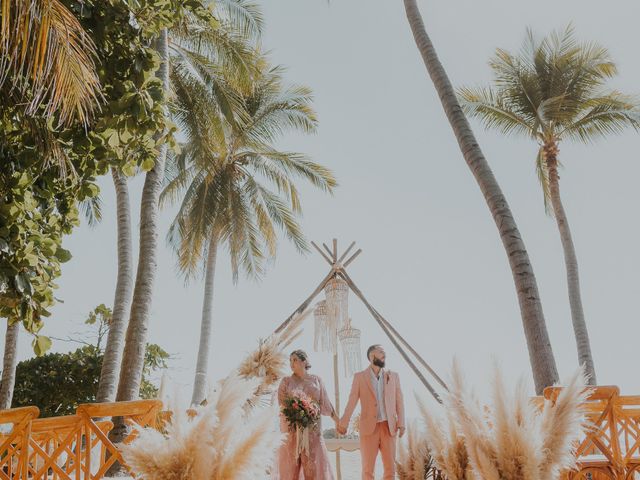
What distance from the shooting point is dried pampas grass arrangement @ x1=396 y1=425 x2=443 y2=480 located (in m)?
1.79

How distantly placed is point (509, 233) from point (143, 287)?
13.8 feet

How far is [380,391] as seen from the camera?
6.20m

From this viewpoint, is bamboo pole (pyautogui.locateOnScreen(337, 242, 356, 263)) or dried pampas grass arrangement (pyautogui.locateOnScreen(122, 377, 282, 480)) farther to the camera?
bamboo pole (pyautogui.locateOnScreen(337, 242, 356, 263))

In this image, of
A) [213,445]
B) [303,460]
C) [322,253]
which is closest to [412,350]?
[322,253]

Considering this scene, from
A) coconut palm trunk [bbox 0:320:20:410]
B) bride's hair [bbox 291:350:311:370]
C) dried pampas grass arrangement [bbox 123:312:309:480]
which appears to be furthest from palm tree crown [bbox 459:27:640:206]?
dried pampas grass arrangement [bbox 123:312:309:480]

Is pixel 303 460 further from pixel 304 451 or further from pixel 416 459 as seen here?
pixel 416 459

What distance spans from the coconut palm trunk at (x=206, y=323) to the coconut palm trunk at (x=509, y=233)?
9907 millimetres

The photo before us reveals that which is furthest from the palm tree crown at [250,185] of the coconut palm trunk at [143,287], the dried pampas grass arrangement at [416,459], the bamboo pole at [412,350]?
the dried pampas grass arrangement at [416,459]

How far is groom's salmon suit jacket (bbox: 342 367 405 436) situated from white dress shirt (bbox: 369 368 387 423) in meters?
0.03

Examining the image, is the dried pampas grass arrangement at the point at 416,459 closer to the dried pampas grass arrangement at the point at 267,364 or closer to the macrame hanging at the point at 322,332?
the dried pampas grass arrangement at the point at 267,364

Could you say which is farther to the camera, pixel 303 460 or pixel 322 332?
pixel 322 332

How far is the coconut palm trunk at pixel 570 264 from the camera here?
12141 millimetres

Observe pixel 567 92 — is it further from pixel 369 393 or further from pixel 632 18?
pixel 369 393

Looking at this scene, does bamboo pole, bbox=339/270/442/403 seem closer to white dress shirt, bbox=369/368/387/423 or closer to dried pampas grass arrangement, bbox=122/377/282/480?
white dress shirt, bbox=369/368/387/423
